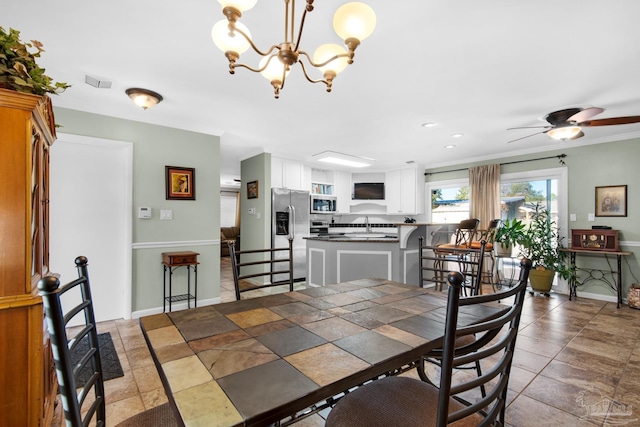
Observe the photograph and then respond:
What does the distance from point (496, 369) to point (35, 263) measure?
213 centimetres

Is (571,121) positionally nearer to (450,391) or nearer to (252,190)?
A: (450,391)

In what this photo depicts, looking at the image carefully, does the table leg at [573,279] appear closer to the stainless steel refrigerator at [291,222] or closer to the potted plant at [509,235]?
the potted plant at [509,235]

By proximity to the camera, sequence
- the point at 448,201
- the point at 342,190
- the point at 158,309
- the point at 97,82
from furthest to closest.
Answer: the point at 342,190 → the point at 448,201 → the point at 158,309 → the point at 97,82

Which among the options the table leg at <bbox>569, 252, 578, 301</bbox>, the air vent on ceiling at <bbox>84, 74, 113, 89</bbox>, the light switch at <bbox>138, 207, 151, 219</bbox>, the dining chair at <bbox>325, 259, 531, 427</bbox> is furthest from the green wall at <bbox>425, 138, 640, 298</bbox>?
the air vent on ceiling at <bbox>84, 74, 113, 89</bbox>

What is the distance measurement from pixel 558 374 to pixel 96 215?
4.76m

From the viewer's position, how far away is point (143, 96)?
2844mm

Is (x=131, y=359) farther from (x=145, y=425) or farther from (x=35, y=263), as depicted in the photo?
(x=145, y=425)

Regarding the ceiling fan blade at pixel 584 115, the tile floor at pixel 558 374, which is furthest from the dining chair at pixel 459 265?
the ceiling fan blade at pixel 584 115

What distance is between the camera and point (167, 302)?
12.4 ft

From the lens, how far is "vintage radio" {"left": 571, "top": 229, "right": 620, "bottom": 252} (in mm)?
4211

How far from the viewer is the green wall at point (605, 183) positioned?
426 centimetres

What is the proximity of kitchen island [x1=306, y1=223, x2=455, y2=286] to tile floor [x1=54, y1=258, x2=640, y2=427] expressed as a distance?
4.56 feet

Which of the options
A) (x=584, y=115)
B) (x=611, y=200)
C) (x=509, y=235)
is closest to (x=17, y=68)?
(x=584, y=115)

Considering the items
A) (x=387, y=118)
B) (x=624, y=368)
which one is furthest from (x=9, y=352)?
(x=624, y=368)
